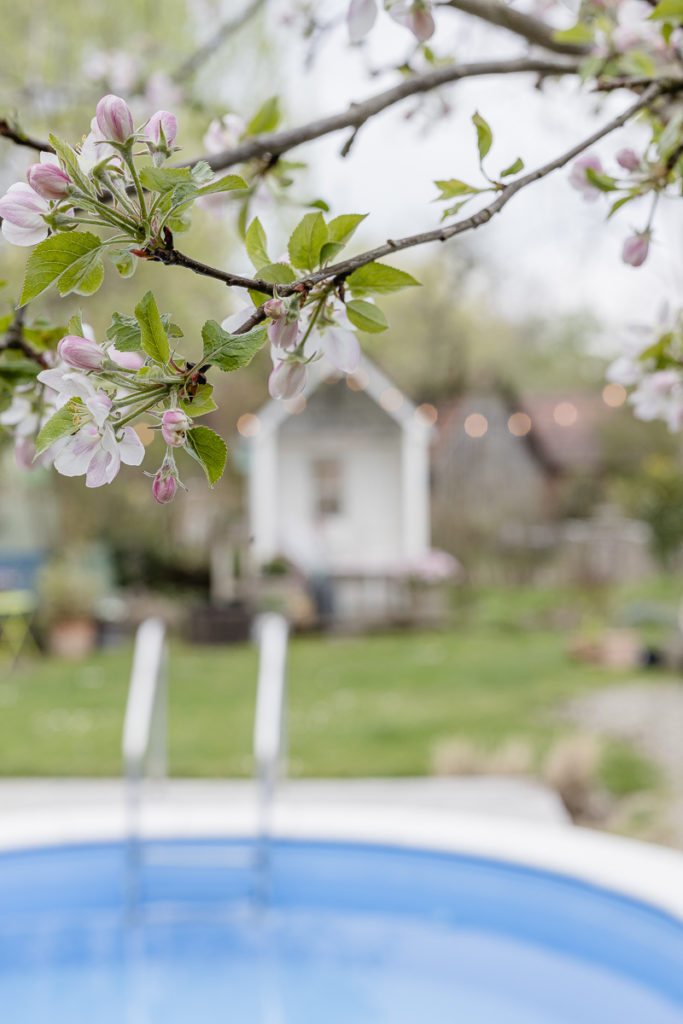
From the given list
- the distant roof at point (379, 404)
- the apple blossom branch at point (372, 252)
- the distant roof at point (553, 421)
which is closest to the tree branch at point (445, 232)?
the apple blossom branch at point (372, 252)

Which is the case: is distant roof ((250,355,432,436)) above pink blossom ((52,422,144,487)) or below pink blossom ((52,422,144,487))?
above

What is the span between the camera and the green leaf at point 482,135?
0.77m

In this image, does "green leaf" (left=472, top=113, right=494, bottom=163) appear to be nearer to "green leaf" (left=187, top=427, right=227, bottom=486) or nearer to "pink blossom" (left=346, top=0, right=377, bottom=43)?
"pink blossom" (left=346, top=0, right=377, bottom=43)

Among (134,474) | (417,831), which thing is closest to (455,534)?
(134,474)

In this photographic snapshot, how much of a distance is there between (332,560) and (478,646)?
8.42ft

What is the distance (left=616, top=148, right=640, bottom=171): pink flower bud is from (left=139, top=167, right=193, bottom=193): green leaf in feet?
1.86

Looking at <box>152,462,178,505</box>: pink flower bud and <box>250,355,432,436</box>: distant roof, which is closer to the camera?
Answer: <box>152,462,178,505</box>: pink flower bud

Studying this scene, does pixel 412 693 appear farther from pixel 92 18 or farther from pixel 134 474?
pixel 92 18

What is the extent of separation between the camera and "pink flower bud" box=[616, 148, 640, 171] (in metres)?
1.02

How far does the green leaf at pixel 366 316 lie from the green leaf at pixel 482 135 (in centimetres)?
15

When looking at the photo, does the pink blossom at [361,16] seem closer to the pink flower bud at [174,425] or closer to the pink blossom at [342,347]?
the pink blossom at [342,347]

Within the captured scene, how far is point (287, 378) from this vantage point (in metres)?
0.70

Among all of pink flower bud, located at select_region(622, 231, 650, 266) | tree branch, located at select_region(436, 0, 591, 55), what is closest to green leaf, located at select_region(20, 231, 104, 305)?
tree branch, located at select_region(436, 0, 591, 55)

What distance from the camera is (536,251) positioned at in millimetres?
13547
